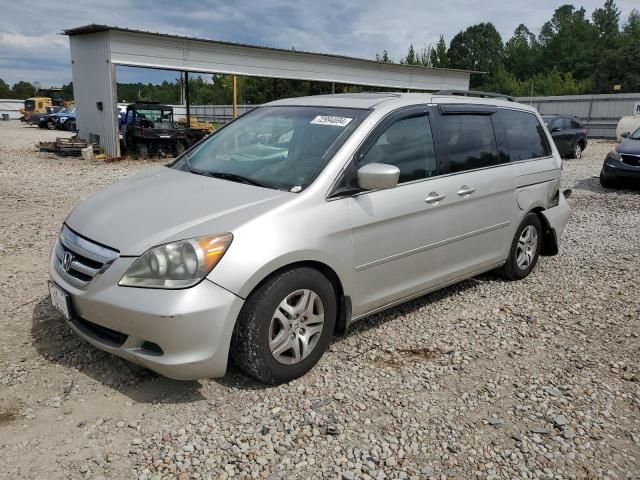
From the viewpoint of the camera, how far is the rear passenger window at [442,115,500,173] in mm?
4180

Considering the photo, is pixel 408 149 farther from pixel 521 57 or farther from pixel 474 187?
pixel 521 57

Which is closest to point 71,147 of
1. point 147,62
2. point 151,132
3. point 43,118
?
point 151,132

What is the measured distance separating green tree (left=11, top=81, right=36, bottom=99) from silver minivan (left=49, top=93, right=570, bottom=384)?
8330 cm

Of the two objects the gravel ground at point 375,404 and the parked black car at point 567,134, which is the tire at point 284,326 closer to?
the gravel ground at point 375,404

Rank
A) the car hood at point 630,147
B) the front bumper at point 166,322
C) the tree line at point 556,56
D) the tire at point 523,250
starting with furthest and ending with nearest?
the tree line at point 556,56 < the car hood at point 630,147 < the tire at point 523,250 < the front bumper at point 166,322

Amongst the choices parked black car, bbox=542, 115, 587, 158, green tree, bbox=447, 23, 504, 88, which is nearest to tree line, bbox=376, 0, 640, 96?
green tree, bbox=447, 23, 504, 88

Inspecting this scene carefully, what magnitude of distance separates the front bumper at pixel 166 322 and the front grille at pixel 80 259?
0.22 feet

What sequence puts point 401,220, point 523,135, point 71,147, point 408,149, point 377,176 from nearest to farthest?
point 377,176
point 401,220
point 408,149
point 523,135
point 71,147

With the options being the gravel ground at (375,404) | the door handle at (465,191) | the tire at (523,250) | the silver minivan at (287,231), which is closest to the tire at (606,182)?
the tire at (523,250)

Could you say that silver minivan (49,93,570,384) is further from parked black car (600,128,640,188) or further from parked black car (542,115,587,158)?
parked black car (542,115,587,158)

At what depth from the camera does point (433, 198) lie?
12.8 ft

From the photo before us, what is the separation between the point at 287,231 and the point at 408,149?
1.35 metres

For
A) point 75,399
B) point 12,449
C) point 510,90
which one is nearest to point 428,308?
point 75,399

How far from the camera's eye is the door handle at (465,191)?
4.15 meters
